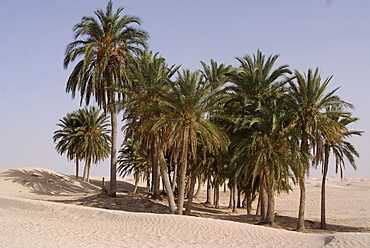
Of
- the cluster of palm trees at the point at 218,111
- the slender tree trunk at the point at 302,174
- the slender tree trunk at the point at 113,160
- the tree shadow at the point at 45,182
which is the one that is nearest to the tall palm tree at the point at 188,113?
the cluster of palm trees at the point at 218,111

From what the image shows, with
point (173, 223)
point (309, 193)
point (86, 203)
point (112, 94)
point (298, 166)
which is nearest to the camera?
point (173, 223)

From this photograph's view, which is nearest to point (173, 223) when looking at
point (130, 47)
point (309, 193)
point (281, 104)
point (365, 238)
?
point (365, 238)

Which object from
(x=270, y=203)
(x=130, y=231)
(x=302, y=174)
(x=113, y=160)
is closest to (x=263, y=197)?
(x=270, y=203)

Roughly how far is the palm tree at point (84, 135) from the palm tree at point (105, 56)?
683 inches

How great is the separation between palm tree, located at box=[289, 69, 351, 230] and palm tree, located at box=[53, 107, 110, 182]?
29.9m

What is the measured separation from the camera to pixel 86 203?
29.6 m

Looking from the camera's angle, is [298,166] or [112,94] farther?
[112,94]

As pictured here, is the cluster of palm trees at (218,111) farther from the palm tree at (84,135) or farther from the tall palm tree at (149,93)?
the palm tree at (84,135)

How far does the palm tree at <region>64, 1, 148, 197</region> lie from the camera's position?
3125cm

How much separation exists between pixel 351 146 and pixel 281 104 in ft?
20.4

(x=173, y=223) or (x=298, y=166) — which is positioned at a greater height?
(x=298, y=166)

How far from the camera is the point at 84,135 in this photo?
49312 mm

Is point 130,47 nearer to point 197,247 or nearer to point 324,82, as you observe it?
point 324,82

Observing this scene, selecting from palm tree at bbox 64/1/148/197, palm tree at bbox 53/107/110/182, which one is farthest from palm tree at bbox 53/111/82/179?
palm tree at bbox 64/1/148/197
